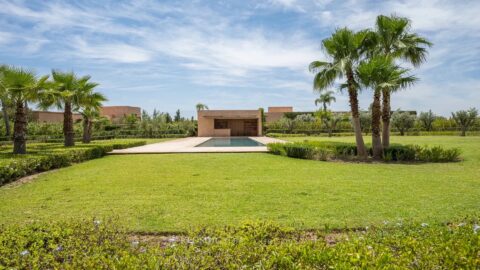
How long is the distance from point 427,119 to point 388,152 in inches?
1329

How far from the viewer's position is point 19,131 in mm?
12039

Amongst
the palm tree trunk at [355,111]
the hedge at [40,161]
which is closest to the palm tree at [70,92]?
the hedge at [40,161]

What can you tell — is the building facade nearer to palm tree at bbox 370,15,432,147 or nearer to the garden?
the garden

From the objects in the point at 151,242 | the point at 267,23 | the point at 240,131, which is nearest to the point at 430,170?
the point at 267,23

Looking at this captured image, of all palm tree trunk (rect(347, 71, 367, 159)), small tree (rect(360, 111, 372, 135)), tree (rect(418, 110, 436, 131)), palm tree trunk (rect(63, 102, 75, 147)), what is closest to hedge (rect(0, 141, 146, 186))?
palm tree trunk (rect(63, 102, 75, 147))

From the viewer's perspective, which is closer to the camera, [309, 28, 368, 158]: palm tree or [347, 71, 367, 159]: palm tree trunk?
[309, 28, 368, 158]: palm tree

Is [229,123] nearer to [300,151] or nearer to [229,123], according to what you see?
[229,123]

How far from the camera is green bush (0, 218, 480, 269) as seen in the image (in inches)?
97.0

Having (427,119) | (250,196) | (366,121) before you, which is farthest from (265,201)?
(427,119)

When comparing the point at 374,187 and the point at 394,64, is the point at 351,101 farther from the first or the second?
the point at 374,187

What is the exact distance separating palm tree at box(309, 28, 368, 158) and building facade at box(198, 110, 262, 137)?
984 inches

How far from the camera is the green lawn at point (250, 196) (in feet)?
17.0

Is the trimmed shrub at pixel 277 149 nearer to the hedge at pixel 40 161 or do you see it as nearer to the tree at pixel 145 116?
the hedge at pixel 40 161

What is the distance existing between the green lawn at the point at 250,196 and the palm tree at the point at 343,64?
394 centimetres
